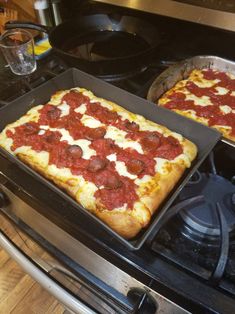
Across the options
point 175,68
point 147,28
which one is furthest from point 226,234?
point 147,28

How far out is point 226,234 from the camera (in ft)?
2.39

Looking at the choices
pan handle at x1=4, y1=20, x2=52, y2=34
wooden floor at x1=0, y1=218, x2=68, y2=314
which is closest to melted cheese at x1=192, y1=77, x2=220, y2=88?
pan handle at x1=4, y1=20, x2=52, y2=34

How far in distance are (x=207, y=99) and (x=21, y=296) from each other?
132cm

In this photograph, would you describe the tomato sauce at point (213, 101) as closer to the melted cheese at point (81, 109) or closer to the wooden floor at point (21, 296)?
the melted cheese at point (81, 109)

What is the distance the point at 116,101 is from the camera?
115 centimetres

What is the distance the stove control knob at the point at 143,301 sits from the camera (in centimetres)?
75

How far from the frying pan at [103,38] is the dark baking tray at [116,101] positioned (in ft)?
0.35

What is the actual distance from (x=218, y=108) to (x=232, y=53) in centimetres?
33

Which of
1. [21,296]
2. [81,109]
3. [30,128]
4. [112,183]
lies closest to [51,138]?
[30,128]

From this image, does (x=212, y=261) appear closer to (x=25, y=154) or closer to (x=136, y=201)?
(x=136, y=201)

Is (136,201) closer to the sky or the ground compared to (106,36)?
closer to the ground

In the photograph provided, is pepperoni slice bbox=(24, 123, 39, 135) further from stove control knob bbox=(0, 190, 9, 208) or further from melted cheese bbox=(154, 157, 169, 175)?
melted cheese bbox=(154, 157, 169, 175)

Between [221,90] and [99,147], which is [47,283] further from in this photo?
[221,90]

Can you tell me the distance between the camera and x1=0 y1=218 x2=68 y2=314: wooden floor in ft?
4.89
